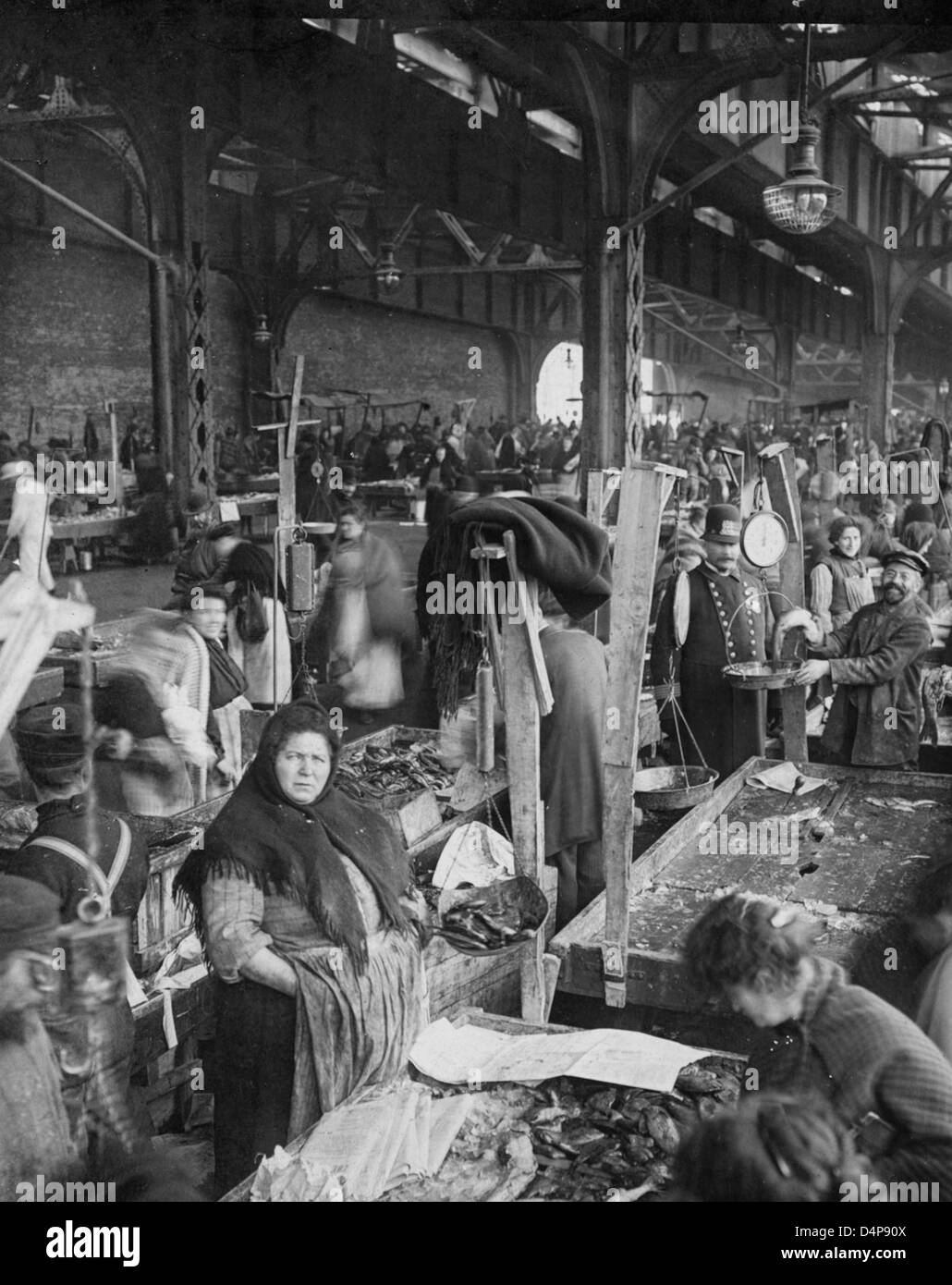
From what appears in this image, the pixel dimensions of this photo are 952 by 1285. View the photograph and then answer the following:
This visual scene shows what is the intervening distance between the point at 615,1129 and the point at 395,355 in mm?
21528

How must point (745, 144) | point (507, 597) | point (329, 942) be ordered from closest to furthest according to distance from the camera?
point (329, 942) < point (507, 597) < point (745, 144)

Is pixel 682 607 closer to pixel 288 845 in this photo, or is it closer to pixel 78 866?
pixel 288 845

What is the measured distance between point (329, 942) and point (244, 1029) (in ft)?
1.25

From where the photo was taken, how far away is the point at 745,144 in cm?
828

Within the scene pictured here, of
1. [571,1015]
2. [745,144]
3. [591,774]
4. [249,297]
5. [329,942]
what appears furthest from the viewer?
[249,297]

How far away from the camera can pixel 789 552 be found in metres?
6.68

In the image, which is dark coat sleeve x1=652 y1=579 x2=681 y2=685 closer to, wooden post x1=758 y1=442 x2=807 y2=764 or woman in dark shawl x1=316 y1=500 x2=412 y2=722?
wooden post x1=758 y1=442 x2=807 y2=764

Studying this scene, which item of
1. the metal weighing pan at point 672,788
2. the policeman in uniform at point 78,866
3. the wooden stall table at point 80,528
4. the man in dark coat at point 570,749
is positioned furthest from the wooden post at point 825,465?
the policeman in uniform at point 78,866

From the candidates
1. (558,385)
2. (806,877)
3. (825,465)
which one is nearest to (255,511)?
(825,465)

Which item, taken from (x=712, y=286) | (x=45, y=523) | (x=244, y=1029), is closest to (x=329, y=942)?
(x=244, y=1029)

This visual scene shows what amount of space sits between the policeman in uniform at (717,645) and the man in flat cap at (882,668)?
63 centimetres

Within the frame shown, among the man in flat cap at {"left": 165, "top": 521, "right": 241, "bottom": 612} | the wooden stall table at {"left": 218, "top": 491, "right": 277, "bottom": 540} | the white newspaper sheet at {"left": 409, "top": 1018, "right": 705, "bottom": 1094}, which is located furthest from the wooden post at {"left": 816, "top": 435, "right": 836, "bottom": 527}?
the white newspaper sheet at {"left": 409, "top": 1018, "right": 705, "bottom": 1094}
